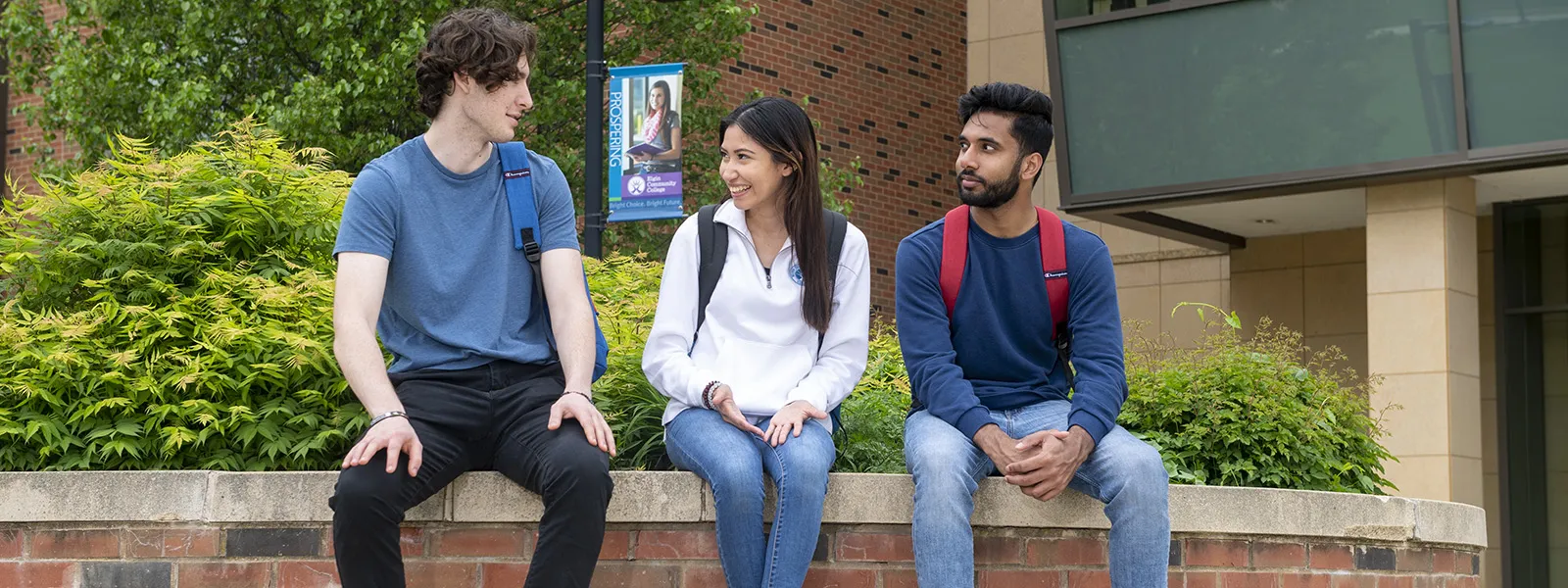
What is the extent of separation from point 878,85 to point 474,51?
13428 mm

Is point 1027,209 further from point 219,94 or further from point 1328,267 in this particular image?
point 1328,267

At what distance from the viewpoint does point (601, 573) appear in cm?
504

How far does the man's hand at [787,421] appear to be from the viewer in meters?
4.70

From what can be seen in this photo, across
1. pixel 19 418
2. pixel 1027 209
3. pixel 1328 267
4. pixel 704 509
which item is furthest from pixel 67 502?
pixel 1328 267

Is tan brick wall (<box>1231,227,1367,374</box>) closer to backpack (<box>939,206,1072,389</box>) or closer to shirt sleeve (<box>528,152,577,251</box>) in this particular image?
backpack (<box>939,206,1072,389</box>)

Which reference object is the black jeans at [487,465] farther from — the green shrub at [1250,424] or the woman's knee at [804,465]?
the green shrub at [1250,424]

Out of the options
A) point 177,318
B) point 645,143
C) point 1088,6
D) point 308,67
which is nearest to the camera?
point 177,318

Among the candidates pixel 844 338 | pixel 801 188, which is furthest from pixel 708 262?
pixel 844 338

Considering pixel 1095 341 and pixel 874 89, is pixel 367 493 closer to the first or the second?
pixel 1095 341

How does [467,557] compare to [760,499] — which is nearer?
[760,499]

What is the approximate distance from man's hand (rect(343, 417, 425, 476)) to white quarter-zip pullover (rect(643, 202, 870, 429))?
848 mm

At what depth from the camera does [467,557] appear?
4.98 metres

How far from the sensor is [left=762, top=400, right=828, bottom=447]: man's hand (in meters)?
4.70

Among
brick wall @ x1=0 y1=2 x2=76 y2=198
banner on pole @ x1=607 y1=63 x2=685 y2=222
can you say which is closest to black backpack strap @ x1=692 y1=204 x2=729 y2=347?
banner on pole @ x1=607 y1=63 x2=685 y2=222
